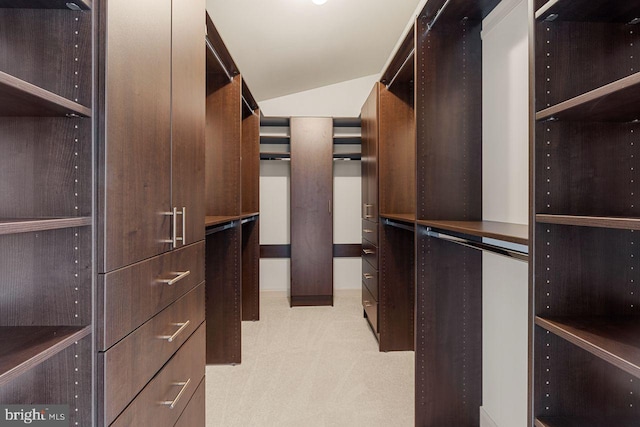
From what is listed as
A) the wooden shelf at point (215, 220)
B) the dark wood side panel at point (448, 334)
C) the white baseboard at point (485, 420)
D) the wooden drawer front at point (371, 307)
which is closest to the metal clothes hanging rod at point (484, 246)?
the dark wood side panel at point (448, 334)

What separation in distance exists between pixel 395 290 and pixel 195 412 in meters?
1.74

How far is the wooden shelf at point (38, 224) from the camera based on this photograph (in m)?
0.59

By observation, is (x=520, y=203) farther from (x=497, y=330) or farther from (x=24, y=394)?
(x=24, y=394)

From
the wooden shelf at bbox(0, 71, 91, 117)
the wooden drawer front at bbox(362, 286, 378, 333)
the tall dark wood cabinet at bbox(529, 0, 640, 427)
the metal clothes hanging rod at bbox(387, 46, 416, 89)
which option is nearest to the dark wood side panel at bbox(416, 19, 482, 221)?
the metal clothes hanging rod at bbox(387, 46, 416, 89)

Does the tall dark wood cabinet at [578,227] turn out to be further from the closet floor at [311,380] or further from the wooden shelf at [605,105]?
the closet floor at [311,380]

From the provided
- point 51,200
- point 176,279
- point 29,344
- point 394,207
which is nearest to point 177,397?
point 176,279

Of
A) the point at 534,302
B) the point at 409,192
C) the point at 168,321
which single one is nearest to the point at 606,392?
the point at 534,302

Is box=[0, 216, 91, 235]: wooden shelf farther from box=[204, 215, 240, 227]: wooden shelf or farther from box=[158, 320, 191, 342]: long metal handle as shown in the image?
box=[204, 215, 240, 227]: wooden shelf

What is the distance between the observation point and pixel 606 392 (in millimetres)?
908

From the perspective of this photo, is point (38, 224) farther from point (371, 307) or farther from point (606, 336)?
point (371, 307)

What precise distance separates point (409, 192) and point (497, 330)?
1.36 metres

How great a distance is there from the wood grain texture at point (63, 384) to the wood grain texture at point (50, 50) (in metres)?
0.57

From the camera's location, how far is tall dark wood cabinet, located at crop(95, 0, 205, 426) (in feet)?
2.81

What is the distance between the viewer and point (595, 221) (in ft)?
2.35
